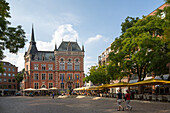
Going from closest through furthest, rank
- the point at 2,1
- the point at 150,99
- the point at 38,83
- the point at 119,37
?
the point at 2,1, the point at 150,99, the point at 119,37, the point at 38,83

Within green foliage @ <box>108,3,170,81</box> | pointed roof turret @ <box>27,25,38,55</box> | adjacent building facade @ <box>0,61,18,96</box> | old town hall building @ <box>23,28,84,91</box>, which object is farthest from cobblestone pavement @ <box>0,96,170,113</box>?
adjacent building facade @ <box>0,61,18,96</box>

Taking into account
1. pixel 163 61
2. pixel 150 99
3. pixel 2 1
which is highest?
pixel 2 1

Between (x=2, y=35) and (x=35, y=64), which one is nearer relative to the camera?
(x=2, y=35)

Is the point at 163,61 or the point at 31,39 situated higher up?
the point at 31,39

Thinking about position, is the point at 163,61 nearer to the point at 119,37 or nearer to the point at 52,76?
the point at 119,37

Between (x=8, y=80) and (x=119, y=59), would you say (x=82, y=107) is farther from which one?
(x=8, y=80)

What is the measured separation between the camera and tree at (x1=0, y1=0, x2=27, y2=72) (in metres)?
16.1

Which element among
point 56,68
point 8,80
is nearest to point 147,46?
point 56,68

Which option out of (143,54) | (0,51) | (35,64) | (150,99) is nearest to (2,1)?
(0,51)

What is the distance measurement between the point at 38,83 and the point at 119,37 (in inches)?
2060

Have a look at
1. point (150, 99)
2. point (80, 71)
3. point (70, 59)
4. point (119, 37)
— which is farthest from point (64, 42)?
point (150, 99)

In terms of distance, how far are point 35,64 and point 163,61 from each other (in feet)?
204

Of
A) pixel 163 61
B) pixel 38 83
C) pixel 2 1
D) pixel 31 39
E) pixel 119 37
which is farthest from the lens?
pixel 31 39

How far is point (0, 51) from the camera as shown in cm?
1633
